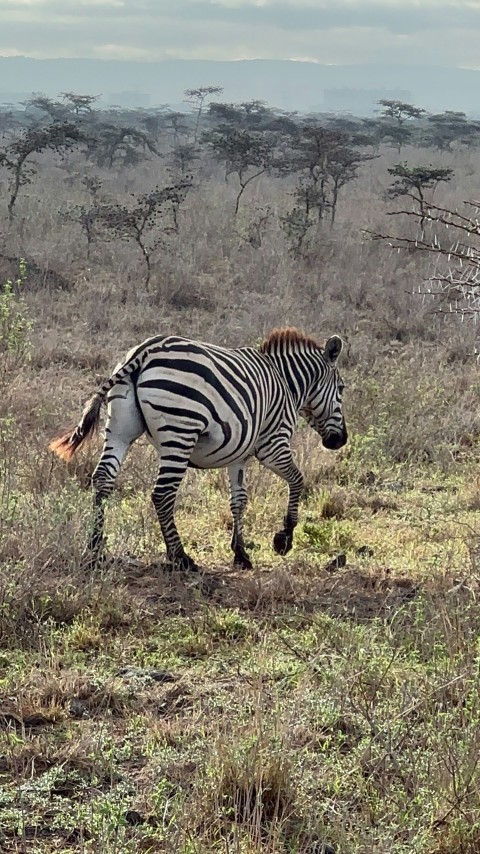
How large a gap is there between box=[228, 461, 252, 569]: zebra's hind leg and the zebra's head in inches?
36.3

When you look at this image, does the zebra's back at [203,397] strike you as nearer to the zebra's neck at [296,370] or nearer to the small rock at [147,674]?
the zebra's neck at [296,370]

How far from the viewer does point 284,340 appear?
618 centimetres

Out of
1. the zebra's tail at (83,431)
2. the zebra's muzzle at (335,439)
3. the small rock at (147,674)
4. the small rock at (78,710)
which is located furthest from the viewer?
the zebra's muzzle at (335,439)

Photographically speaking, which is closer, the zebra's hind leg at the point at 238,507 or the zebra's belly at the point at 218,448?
the zebra's belly at the point at 218,448

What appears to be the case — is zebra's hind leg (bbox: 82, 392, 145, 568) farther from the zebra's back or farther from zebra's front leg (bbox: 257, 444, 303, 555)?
zebra's front leg (bbox: 257, 444, 303, 555)

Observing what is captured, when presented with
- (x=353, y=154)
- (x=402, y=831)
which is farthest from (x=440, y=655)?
(x=353, y=154)

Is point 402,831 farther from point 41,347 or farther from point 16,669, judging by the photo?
point 41,347

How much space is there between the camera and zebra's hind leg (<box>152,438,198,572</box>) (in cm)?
487

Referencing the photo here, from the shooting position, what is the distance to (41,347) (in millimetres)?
9656

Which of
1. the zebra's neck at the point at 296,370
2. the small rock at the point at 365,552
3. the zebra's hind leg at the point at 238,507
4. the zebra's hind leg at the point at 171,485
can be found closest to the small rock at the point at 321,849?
the zebra's hind leg at the point at 171,485

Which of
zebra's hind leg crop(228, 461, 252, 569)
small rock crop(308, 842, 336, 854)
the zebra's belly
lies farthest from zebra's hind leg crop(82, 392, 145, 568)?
small rock crop(308, 842, 336, 854)

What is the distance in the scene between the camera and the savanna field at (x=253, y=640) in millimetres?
2564

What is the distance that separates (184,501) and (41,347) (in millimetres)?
4086

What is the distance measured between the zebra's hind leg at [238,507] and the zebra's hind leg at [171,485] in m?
0.36
